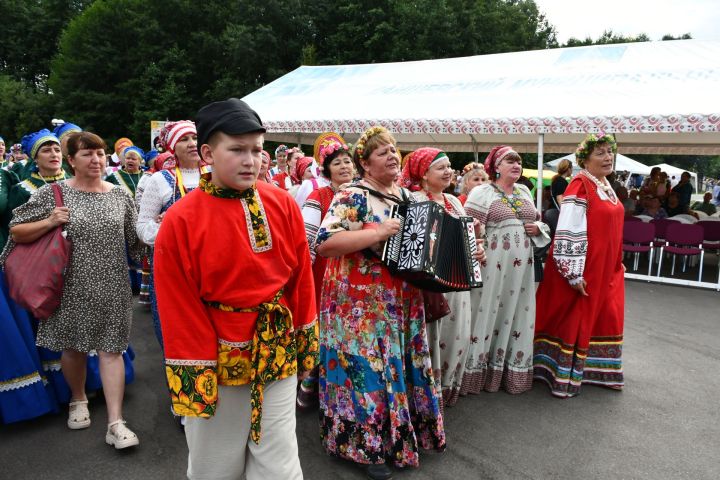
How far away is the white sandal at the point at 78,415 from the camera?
143 inches

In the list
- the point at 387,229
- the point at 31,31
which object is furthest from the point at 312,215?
the point at 31,31

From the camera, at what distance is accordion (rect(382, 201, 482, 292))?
275 centimetres

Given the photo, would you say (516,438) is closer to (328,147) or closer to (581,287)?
(581,287)

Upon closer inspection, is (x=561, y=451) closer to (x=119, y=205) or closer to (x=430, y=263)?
(x=430, y=263)

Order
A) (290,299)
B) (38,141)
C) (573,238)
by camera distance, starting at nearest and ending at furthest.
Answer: (290,299), (38,141), (573,238)

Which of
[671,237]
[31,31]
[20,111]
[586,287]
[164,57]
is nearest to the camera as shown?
[586,287]

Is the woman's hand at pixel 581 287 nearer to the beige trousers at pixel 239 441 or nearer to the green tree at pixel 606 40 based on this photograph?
the beige trousers at pixel 239 441

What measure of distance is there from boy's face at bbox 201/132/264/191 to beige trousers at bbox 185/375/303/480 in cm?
82

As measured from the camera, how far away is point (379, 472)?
9.91ft

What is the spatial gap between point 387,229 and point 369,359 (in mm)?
789

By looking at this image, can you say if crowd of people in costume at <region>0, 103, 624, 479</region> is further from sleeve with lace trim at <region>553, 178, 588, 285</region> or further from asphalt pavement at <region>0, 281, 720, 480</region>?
asphalt pavement at <region>0, 281, 720, 480</region>

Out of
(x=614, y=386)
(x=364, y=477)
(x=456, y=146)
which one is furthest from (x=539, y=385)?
(x=456, y=146)

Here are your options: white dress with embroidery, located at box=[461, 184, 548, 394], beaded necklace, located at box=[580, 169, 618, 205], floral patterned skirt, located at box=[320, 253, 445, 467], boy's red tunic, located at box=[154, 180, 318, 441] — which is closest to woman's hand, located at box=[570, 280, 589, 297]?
white dress with embroidery, located at box=[461, 184, 548, 394]

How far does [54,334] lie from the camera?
11.0 ft
